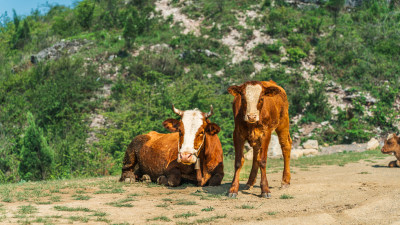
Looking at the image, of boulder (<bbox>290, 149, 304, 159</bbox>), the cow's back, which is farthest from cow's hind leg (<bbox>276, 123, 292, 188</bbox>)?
boulder (<bbox>290, 149, 304, 159</bbox>)

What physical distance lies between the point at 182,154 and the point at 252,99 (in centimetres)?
161

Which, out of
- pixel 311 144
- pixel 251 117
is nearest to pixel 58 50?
pixel 311 144

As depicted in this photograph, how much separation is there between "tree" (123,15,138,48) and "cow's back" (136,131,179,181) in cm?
2683

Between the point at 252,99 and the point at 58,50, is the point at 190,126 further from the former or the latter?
the point at 58,50

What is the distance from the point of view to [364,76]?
3016cm

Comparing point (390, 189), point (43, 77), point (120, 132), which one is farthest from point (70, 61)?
point (390, 189)

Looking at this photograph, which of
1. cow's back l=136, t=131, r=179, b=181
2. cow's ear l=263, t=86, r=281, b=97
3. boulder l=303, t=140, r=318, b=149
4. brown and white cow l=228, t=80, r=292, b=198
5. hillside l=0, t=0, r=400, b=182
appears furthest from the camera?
boulder l=303, t=140, r=318, b=149

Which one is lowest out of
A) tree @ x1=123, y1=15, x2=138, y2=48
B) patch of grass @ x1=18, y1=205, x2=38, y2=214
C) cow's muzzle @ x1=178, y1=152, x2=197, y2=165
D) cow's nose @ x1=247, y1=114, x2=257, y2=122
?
patch of grass @ x1=18, y1=205, x2=38, y2=214

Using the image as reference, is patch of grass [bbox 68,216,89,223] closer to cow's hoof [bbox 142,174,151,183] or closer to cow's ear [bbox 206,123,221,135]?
cow's ear [bbox 206,123,221,135]

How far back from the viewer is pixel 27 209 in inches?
223

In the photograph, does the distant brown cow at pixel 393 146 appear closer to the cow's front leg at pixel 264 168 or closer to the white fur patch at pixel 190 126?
the cow's front leg at pixel 264 168

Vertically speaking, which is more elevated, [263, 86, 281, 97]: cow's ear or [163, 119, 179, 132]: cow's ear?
[263, 86, 281, 97]: cow's ear

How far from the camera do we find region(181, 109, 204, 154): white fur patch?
7.08 m

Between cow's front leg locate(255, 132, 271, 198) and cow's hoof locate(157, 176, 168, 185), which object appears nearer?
cow's front leg locate(255, 132, 271, 198)
